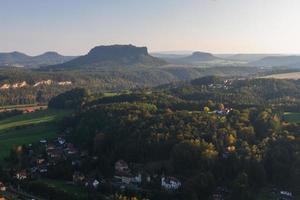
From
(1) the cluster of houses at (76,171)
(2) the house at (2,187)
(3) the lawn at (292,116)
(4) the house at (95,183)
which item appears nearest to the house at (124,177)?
(1) the cluster of houses at (76,171)

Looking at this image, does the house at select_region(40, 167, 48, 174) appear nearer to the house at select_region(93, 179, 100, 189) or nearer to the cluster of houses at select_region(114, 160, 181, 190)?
the house at select_region(93, 179, 100, 189)

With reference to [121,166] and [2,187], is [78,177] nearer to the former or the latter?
[121,166]

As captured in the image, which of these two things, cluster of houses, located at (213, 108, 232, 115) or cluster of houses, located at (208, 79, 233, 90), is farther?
cluster of houses, located at (208, 79, 233, 90)

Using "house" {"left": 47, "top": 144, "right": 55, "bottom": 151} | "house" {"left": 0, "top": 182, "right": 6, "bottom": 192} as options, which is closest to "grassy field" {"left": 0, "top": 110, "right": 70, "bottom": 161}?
"house" {"left": 47, "top": 144, "right": 55, "bottom": 151}

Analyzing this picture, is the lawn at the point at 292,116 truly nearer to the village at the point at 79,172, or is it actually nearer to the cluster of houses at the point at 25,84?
the village at the point at 79,172

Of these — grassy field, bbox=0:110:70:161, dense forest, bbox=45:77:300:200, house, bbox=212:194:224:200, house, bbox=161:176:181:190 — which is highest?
dense forest, bbox=45:77:300:200

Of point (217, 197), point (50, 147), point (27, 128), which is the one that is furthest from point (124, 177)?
point (27, 128)

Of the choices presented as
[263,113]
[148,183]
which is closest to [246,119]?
[263,113]
